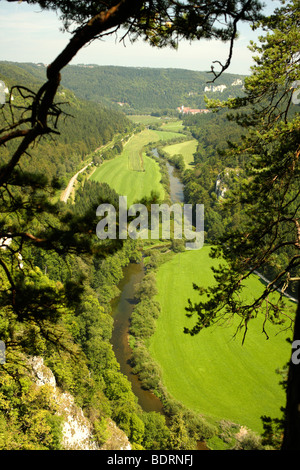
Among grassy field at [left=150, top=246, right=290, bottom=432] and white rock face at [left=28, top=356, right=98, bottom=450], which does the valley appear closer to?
grassy field at [left=150, top=246, right=290, bottom=432]

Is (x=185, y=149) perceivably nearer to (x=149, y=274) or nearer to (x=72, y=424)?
(x=149, y=274)

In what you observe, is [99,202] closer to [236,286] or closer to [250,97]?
[236,286]

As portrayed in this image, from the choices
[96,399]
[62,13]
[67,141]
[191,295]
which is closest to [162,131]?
[67,141]

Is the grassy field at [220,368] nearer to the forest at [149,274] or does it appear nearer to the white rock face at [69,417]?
the forest at [149,274]

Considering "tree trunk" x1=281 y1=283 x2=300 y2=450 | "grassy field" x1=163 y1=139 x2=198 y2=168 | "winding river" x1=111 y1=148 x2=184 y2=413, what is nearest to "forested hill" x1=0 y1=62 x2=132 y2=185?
"winding river" x1=111 y1=148 x2=184 y2=413

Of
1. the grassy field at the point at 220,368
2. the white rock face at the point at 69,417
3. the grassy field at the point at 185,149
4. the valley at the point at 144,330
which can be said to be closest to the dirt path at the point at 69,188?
the valley at the point at 144,330

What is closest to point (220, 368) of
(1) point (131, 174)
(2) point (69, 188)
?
(2) point (69, 188)
